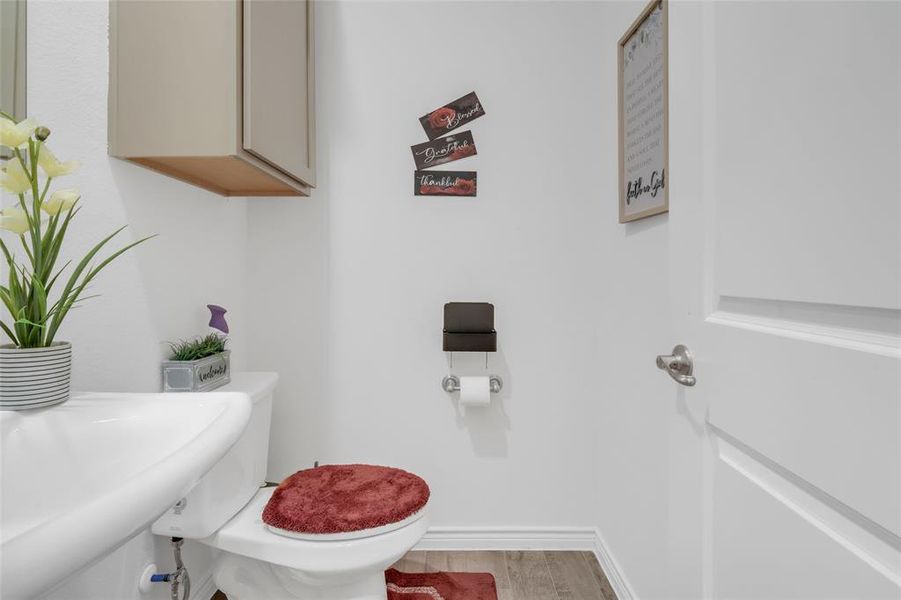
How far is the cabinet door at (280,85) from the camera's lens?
1.16 metres

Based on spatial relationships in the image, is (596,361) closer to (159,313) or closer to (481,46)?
(481,46)

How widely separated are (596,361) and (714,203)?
119cm

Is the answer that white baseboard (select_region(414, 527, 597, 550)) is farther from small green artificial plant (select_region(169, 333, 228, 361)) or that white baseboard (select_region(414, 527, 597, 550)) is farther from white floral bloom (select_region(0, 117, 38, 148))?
white floral bloom (select_region(0, 117, 38, 148))

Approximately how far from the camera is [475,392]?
1.69 metres

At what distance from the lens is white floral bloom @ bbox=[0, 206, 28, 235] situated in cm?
77

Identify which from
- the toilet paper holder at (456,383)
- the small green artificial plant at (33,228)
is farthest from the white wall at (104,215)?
the toilet paper holder at (456,383)

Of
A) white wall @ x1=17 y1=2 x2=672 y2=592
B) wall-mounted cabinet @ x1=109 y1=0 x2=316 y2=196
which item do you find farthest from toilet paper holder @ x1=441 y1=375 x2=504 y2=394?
wall-mounted cabinet @ x1=109 y1=0 x2=316 y2=196

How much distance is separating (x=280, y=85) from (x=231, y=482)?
1151 millimetres

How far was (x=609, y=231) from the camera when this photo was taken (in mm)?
1697

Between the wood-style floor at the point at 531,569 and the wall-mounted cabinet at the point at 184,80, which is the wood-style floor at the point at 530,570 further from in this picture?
the wall-mounted cabinet at the point at 184,80

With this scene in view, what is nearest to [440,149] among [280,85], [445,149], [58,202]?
[445,149]

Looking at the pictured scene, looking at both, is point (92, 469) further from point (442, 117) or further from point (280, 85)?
point (442, 117)

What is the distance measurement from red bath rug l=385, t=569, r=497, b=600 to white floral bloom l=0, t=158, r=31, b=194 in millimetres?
1460

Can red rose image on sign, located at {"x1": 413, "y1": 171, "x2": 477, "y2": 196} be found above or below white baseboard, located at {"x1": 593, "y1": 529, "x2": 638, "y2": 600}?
above
